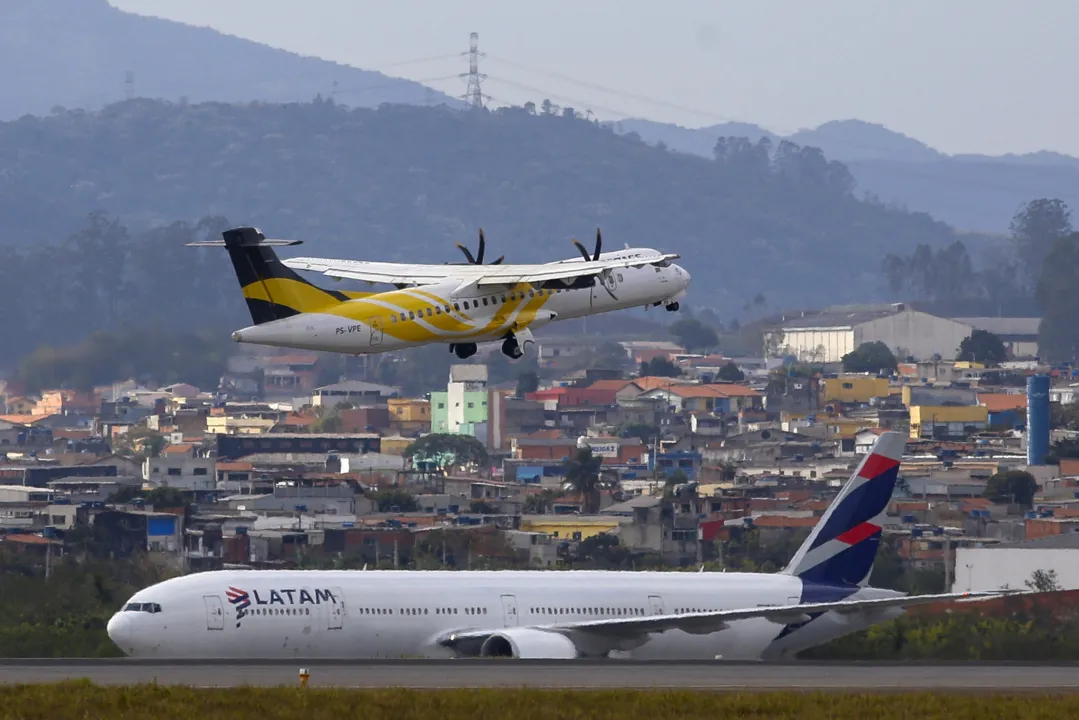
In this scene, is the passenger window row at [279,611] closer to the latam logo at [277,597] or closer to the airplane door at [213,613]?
the latam logo at [277,597]

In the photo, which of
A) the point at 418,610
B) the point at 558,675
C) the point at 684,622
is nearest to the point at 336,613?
the point at 418,610

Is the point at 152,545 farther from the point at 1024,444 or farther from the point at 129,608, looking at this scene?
the point at 1024,444

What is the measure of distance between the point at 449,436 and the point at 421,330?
141m

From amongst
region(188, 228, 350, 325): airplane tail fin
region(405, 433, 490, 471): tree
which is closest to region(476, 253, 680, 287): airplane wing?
region(188, 228, 350, 325): airplane tail fin

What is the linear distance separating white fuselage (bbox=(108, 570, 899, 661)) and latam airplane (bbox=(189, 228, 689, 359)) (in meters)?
7.78

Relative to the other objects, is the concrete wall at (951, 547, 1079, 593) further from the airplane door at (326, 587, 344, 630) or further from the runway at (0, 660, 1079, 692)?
the runway at (0, 660, 1079, 692)

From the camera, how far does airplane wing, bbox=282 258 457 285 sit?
163 ft

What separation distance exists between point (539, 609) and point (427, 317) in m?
13.6

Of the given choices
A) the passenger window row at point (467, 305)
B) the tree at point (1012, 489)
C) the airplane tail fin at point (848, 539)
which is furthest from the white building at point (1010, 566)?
the tree at point (1012, 489)

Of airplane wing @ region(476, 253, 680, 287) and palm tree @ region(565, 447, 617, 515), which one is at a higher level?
airplane wing @ region(476, 253, 680, 287)

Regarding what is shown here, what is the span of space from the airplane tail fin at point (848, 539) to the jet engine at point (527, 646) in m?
8.71

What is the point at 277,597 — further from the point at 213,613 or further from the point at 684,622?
the point at 684,622

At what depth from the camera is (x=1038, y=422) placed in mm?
175500

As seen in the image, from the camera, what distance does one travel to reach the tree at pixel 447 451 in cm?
18025
